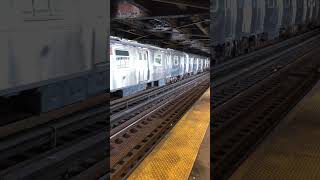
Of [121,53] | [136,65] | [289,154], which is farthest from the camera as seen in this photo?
[136,65]

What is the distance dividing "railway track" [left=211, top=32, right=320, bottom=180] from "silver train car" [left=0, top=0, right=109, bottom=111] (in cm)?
329

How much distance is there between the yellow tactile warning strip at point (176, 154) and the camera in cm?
717

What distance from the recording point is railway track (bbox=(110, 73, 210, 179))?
7297mm

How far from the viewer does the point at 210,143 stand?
6.46 meters

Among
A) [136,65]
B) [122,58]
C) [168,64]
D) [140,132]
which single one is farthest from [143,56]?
[140,132]

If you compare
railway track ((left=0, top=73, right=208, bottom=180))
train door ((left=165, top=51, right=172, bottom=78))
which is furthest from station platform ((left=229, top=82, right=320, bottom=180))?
train door ((left=165, top=51, right=172, bottom=78))

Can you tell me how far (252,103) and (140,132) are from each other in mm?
2749

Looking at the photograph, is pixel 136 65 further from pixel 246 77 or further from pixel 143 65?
pixel 246 77

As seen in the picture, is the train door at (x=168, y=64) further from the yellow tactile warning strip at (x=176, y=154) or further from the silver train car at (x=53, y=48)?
the silver train car at (x=53, y=48)

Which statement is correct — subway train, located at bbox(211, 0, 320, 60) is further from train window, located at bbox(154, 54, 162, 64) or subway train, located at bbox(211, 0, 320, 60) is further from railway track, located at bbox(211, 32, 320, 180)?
train window, located at bbox(154, 54, 162, 64)

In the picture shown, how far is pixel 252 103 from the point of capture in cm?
912

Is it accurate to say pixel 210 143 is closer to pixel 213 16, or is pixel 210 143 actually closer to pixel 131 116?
pixel 131 116

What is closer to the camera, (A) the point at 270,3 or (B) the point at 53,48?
(B) the point at 53,48

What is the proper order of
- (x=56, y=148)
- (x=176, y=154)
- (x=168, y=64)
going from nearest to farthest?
1. (x=56, y=148)
2. (x=176, y=154)
3. (x=168, y=64)
